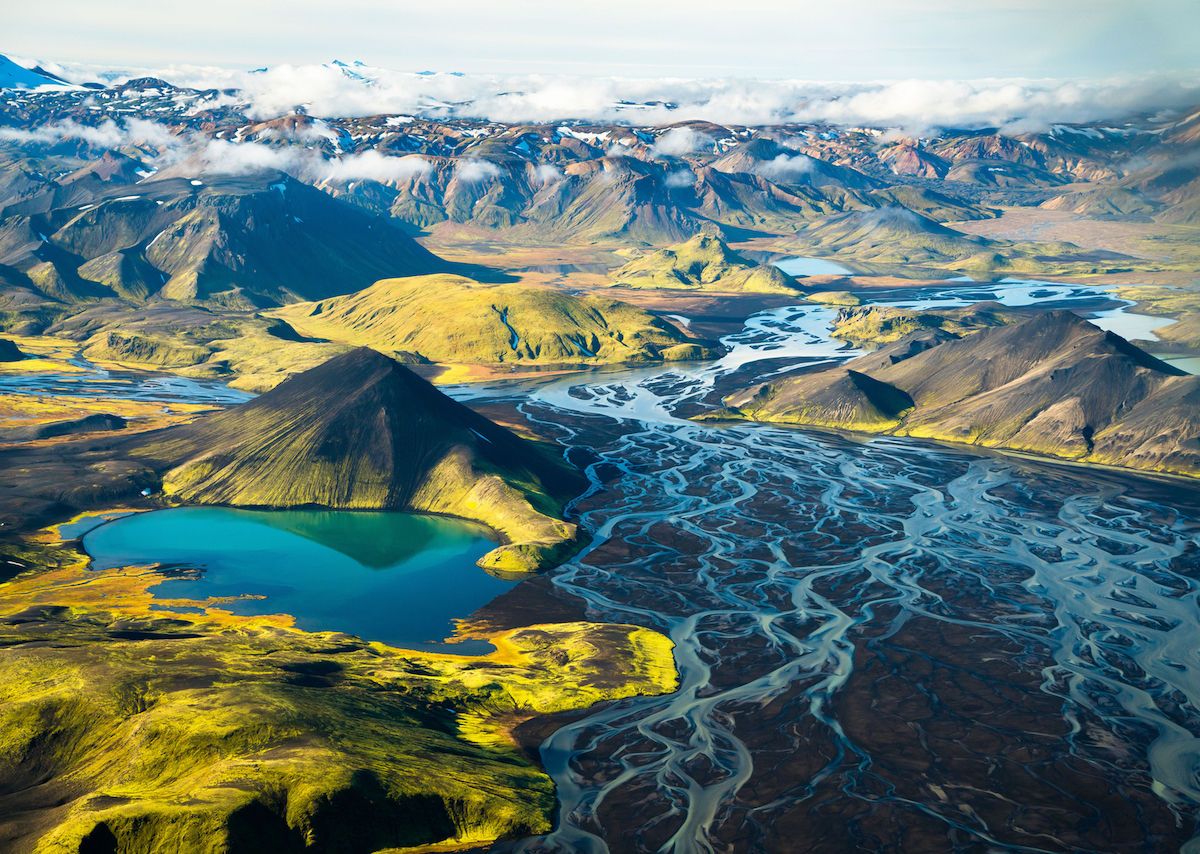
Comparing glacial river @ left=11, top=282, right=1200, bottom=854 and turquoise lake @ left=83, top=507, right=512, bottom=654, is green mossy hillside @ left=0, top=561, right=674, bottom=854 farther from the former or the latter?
turquoise lake @ left=83, top=507, right=512, bottom=654

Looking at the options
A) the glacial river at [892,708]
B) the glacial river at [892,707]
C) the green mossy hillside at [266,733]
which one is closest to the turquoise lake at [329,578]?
the green mossy hillside at [266,733]

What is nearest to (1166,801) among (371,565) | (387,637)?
(387,637)

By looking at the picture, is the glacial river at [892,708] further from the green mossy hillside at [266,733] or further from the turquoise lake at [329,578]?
the turquoise lake at [329,578]

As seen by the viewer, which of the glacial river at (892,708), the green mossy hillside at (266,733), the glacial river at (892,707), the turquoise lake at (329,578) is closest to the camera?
the green mossy hillside at (266,733)

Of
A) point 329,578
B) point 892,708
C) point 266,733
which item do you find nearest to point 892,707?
point 892,708

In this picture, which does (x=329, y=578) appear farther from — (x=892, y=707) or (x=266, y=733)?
(x=892, y=707)

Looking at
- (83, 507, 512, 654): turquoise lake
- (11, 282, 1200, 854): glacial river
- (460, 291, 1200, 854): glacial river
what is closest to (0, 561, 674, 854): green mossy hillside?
(11, 282, 1200, 854): glacial river

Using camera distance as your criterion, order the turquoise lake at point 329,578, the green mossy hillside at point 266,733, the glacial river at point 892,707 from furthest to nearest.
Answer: the turquoise lake at point 329,578 → the glacial river at point 892,707 → the green mossy hillside at point 266,733

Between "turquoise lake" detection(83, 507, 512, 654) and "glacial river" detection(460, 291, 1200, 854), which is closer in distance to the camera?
"glacial river" detection(460, 291, 1200, 854)

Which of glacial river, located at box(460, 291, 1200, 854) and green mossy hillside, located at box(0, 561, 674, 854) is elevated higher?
green mossy hillside, located at box(0, 561, 674, 854)
